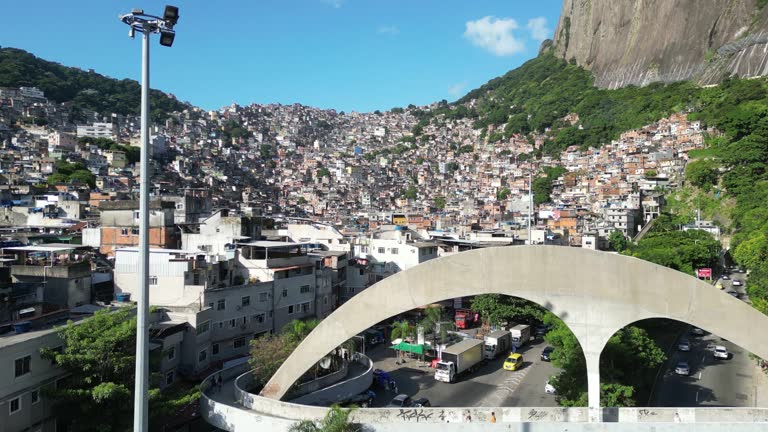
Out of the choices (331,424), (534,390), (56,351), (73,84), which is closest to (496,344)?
(534,390)

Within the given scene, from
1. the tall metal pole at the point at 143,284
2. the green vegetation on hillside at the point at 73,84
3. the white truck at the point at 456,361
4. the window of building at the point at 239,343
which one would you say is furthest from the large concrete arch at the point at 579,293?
the green vegetation on hillside at the point at 73,84

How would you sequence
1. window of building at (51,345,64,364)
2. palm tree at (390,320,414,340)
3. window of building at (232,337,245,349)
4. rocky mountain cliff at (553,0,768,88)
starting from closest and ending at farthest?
window of building at (51,345,64,364)
window of building at (232,337,245,349)
palm tree at (390,320,414,340)
rocky mountain cliff at (553,0,768,88)

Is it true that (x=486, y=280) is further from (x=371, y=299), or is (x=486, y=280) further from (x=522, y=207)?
(x=522, y=207)

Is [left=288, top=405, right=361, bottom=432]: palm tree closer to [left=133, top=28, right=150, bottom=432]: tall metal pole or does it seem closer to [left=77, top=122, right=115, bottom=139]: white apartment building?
[left=133, top=28, right=150, bottom=432]: tall metal pole

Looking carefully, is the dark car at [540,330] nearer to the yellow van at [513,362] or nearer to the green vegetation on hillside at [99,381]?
the yellow van at [513,362]

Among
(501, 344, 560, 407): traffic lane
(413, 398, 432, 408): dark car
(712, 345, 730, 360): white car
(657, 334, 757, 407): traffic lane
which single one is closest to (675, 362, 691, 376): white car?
(657, 334, 757, 407): traffic lane

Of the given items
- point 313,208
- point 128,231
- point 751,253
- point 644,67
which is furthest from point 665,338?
point 644,67
